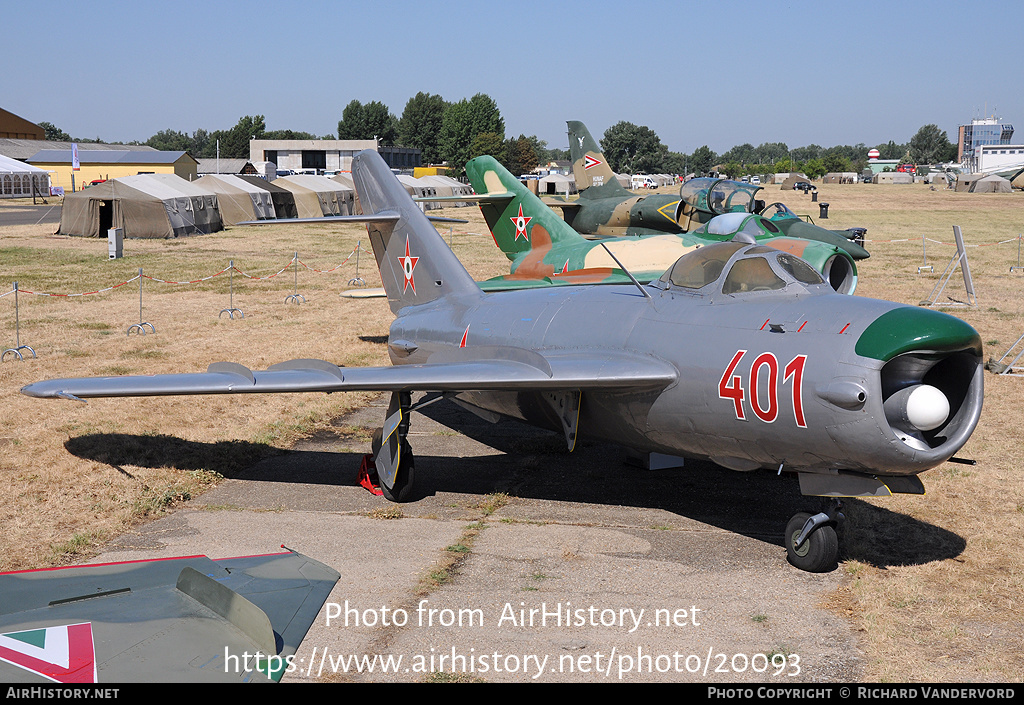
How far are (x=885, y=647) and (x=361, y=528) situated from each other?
489 cm

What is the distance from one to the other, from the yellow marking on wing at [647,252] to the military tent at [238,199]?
1270 inches

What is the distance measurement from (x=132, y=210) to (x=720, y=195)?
Result: 2787 cm

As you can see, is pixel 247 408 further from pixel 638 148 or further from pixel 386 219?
pixel 638 148

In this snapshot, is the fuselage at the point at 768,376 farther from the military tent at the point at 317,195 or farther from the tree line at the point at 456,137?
the tree line at the point at 456,137

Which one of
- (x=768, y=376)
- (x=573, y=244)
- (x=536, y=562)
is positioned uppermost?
(x=573, y=244)

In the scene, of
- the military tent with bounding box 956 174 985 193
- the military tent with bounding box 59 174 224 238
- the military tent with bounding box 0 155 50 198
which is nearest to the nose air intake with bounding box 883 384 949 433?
the military tent with bounding box 59 174 224 238

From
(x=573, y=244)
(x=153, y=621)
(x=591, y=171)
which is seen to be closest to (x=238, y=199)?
(x=591, y=171)

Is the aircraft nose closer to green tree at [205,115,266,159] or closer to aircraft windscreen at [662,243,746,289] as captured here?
aircraft windscreen at [662,243,746,289]

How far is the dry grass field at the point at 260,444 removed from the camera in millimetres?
6984

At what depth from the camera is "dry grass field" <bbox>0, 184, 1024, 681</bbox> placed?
22.9 feet

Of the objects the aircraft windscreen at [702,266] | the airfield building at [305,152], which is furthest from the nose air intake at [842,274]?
the airfield building at [305,152]

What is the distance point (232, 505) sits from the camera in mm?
9414

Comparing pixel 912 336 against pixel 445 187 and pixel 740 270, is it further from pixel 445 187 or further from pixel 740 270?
pixel 445 187

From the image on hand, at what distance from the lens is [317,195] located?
176 feet
